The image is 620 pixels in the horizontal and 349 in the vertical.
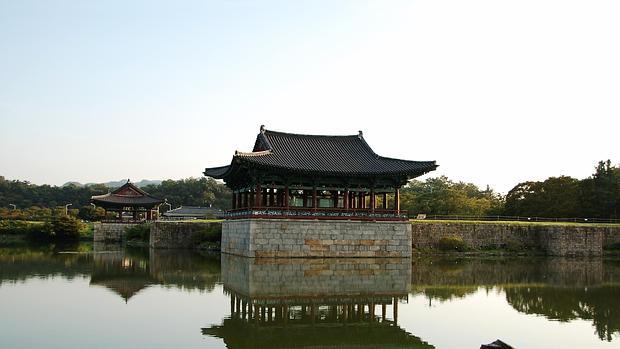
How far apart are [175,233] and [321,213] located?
19.3 meters

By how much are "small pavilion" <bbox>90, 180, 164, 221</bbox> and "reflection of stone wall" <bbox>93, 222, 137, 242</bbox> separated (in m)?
1.56

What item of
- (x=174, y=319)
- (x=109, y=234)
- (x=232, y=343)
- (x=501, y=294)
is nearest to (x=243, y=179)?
(x=501, y=294)

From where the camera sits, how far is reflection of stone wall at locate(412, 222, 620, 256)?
4394cm

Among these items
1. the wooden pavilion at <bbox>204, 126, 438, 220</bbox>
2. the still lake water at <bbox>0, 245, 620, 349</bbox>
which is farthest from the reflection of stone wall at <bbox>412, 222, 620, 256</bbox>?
the still lake water at <bbox>0, 245, 620, 349</bbox>

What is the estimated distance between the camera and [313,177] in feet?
118

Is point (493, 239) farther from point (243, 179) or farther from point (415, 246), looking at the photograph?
point (243, 179)

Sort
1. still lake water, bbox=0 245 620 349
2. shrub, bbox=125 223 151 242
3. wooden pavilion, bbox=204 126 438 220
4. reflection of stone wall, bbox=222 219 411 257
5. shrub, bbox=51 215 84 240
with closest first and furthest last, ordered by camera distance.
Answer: still lake water, bbox=0 245 620 349, reflection of stone wall, bbox=222 219 411 257, wooden pavilion, bbox=204 126 438 220, shrub, bbox=125 223 151 242, shrub, bbox=51 215 84 240

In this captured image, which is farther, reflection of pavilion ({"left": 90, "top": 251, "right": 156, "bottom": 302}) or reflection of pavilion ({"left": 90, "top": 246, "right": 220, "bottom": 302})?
reflection of pavilion ({"left": 90, "top": 246, "right": 220, "bottom": 302})

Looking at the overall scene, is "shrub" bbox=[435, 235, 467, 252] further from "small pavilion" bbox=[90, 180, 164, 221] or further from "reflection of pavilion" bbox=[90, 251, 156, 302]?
"small pavilion" bbox=[90, 180, 164, 221]

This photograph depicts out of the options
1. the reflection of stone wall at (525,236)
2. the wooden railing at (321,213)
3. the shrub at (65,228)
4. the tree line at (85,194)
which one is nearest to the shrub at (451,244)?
the reflection of stone wall at (525,236)

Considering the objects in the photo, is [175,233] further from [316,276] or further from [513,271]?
[513,271]

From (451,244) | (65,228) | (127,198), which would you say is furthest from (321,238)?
(65,228)

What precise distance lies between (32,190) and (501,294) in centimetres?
10344

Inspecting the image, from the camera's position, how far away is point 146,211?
65938 mm
